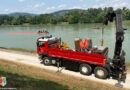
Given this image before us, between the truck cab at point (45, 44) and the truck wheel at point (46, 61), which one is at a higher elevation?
the truck cab at point (45, 44)

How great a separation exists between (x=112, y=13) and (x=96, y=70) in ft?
15.0

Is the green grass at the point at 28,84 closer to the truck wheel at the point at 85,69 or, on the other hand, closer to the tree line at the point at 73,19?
the truck wheel at the point at 85,69

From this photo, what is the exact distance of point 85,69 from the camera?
33.9 ft

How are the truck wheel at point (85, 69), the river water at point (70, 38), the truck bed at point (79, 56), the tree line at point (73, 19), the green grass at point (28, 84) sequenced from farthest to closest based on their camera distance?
the tree line at point (73, 19) < the river water at point (70, 38) < the truck wheel at point (85, 69) < the truck bed at point (79, 56) < the green grass at point (28, 84)

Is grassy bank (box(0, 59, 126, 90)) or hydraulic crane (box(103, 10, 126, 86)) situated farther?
hydraulic crane (box(103, 10, 126, 86))

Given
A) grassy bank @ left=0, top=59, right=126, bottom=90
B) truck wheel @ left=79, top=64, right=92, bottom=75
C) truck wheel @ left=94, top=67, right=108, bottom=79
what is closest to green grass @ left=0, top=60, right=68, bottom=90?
grassy bank @ left=0, top=59, right=126, bottom=90

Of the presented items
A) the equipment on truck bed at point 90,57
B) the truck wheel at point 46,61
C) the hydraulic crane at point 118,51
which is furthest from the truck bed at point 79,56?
the hydraulic crane at point 118,51

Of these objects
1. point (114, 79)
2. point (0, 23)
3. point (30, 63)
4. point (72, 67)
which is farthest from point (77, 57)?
point (0, 23)

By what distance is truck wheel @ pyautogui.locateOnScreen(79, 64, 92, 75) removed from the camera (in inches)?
398

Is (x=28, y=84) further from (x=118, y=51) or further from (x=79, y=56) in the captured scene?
(x=118, y=51)

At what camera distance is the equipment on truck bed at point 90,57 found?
8.98 m

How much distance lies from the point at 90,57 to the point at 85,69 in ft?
4.08

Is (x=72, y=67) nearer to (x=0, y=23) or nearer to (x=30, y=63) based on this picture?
(x=30, y=63)

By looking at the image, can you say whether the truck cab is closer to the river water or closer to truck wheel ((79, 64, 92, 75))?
truck wheel ((79, 64, 92, 75))
